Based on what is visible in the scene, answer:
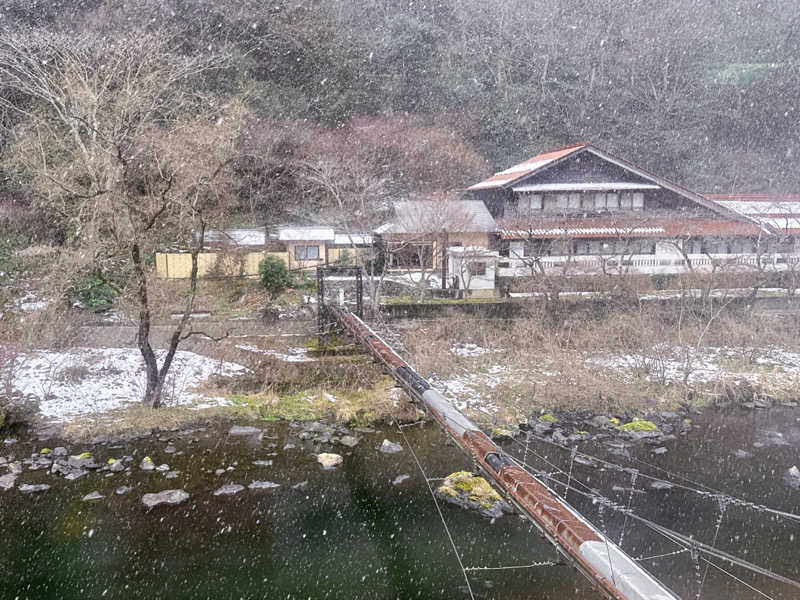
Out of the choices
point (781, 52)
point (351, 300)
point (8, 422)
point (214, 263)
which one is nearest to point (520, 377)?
point (351, 300)

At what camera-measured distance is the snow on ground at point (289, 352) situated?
39.2ft

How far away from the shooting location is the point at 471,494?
285 inches

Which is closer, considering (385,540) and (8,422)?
(385,540)

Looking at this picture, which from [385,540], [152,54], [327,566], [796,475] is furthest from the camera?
[152,54]

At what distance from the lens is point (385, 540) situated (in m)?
6.50

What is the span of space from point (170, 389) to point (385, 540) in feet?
18.3

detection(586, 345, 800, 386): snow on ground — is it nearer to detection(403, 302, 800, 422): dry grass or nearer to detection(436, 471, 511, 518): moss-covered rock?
detection(403, 302, 800, 422): dry grass

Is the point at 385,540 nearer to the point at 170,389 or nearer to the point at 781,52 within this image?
the point at 170,389

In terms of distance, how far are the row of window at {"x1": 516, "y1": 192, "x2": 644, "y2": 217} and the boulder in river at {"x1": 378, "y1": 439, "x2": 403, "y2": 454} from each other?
38.2 ft

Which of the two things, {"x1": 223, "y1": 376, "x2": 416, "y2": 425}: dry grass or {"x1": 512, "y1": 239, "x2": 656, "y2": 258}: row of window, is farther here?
{"x1": 512, "y1": 239, "x2": 656, "y2": 258}: row of window

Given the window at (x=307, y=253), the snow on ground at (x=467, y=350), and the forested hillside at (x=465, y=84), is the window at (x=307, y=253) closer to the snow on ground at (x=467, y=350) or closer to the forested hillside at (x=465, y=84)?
the forested hillside at (x=465, y=84)

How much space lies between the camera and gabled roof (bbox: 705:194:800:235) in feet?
61.0

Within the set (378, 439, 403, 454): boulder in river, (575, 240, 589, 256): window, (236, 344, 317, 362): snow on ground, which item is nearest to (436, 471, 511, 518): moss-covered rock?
(378, 439, 403, 454): boulder in river

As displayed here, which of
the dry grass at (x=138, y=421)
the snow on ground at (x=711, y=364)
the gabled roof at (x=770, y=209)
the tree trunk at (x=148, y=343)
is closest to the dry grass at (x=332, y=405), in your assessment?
the dry grass at (x=138, y=421)
